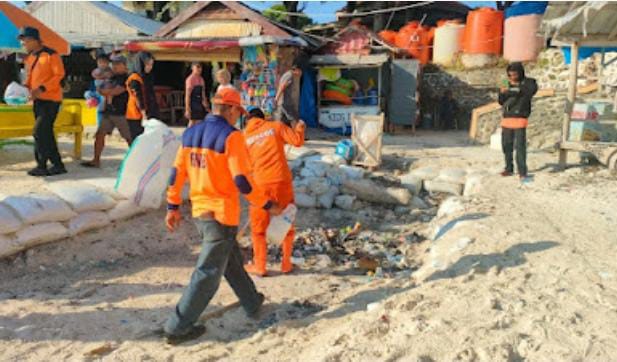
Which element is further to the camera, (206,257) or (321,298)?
(321,298)

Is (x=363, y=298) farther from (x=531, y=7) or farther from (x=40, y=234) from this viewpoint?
(x=531, y=7)

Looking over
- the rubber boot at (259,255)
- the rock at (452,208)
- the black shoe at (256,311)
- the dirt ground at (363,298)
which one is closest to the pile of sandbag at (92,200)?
the dirt ground at (363,298)

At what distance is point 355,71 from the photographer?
51.4 feet

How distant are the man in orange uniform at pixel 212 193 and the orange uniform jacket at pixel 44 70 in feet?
10.8

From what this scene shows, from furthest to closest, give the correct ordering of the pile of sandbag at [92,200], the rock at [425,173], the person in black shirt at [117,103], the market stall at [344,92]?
the market stall at [344,92]
the rock at [425,173]
the person in black shirt at [117,103]
the pile of sandbag at [92,200]

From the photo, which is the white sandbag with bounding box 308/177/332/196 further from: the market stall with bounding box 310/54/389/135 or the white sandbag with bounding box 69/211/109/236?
the market stall with bounding box 310/54/389/135

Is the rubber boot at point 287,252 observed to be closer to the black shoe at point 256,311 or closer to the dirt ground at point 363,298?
the dirt ground at point 363,298

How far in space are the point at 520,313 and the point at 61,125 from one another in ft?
20.1

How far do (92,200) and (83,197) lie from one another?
9 cm

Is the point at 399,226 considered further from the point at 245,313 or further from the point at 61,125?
the point at 61,125

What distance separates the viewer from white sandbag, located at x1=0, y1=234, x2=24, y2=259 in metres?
4.40

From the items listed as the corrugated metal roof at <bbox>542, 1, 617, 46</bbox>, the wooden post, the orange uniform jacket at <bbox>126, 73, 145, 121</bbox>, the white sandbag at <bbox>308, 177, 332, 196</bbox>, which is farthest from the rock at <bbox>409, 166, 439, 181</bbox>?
the orange uniform jacket at <bbox>126, 73, 145, 121</bbox>

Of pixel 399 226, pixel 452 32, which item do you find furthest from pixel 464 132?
pixel 399 226

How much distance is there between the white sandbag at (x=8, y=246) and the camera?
440 centimetres
